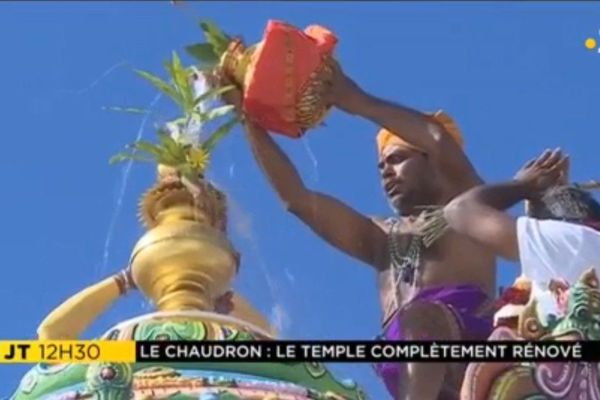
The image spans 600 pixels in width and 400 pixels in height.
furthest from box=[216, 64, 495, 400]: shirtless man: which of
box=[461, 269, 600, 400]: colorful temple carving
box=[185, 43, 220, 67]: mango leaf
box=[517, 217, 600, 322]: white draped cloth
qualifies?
box=[461, 269, 600, 400]: colorful temple carving

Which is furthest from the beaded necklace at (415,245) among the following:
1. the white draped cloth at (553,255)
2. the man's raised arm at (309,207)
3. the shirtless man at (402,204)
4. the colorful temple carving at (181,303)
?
the white draped cloth at (553,255)

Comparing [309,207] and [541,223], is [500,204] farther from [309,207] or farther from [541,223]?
[309,207]

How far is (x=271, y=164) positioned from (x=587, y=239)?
1787 mm

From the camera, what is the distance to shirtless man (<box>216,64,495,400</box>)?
1599 cm

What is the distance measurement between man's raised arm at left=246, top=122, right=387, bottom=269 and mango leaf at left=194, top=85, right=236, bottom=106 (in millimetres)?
186

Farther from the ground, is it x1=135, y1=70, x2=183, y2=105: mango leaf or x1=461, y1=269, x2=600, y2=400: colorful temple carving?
x1=135, y1=70, x2=183, y2=105: mango leaf

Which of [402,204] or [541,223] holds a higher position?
[402,204]

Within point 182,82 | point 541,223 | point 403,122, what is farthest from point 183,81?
point 541,223

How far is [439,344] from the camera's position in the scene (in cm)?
1546

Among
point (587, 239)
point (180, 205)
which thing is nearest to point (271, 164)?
point (180, 205)

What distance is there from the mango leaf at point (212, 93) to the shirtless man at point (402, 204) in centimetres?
4

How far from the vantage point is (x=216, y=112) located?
54.1 ft

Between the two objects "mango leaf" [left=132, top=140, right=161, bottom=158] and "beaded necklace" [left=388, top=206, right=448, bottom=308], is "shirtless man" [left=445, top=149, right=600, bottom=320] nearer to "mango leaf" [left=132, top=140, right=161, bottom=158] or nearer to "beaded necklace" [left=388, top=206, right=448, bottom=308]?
"beaded necklace" [left=388, top=206, right=448, bottom=308]

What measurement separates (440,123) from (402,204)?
1.35ft
